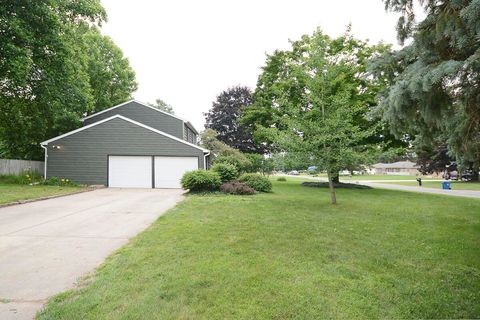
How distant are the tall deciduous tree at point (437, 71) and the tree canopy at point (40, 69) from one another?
566 inches

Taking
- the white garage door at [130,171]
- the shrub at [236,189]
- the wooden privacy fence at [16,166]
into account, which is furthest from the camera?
the white garage door at [130,171]

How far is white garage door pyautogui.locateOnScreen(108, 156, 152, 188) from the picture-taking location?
17922 mm

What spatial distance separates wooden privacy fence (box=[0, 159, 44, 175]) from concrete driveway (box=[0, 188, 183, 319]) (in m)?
10.7

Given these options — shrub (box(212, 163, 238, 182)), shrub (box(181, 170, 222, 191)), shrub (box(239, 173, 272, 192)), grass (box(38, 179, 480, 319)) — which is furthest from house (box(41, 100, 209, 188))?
grass (box(38, 179, 480, 319))

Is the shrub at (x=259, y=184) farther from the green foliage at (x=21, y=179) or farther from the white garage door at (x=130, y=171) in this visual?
the green foliage at (x=21, y=179)

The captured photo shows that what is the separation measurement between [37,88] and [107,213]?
12.0 metres

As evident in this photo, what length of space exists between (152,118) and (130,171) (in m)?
6.46

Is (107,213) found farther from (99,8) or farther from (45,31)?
(99,8)

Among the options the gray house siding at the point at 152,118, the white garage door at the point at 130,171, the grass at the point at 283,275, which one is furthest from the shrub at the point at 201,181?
the gray house siding at the point at 152,118

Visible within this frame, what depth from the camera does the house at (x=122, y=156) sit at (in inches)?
702

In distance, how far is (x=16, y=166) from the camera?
1789cm

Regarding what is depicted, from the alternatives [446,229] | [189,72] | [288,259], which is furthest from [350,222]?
[189,72]

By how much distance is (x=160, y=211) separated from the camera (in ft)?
28.2

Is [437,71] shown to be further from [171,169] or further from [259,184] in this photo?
[171,169]
